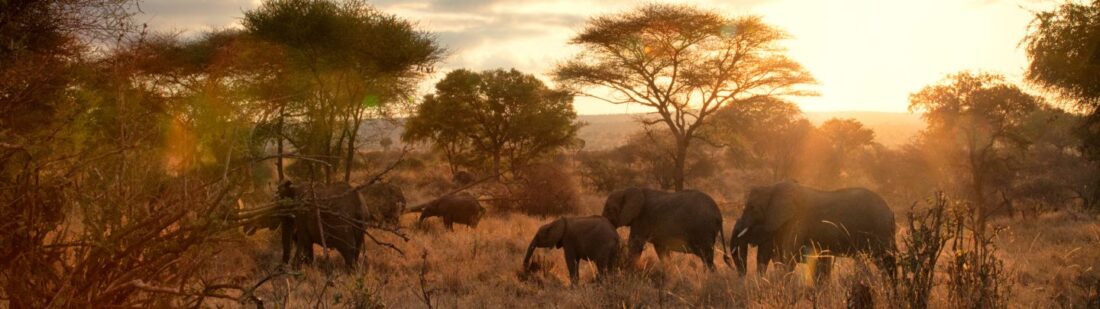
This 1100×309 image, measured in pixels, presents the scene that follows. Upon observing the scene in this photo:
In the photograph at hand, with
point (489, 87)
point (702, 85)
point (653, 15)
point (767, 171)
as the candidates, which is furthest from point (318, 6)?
point (767, 171)

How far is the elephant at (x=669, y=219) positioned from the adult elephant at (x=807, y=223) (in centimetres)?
74

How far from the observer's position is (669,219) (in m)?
11.2

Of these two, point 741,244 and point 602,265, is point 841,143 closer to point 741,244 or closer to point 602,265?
point 741,244

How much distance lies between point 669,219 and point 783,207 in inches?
73.0

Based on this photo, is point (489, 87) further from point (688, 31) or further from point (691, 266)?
point (691, 266)

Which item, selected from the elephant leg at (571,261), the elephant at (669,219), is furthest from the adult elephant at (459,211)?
the elephant leg at (571,261)

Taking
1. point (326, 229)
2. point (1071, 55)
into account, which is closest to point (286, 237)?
point (326, 229)

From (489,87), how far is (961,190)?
18713 millimetres

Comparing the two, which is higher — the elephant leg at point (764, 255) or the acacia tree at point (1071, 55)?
the acacia tree at point (1071, 55)

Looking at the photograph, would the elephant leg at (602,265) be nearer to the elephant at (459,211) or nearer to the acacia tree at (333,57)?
the elephant at (459,211)

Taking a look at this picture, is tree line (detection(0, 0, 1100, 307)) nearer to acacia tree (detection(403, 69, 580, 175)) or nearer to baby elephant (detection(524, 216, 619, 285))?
acacia tree (detection(403, 69, 580, 175))

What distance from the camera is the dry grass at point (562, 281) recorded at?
5.98 metres

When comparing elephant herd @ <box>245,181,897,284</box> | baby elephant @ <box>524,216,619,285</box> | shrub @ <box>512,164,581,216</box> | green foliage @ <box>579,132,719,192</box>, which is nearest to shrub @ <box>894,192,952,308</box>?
elephant herd @ <box>245,181,897,284</box>

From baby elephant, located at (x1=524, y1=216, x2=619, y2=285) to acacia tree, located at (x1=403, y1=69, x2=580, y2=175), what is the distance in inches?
773
